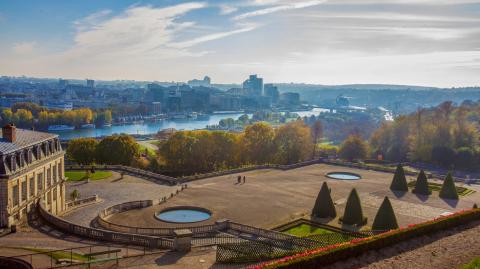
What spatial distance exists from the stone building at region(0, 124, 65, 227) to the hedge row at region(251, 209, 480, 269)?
2356cm

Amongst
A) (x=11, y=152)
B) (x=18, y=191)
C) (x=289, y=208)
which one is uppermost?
(x=11, y=152)

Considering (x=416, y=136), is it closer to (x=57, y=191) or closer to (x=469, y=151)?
(x=469, y=151)

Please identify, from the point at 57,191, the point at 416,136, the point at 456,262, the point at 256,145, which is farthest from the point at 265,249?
the point at 416,136

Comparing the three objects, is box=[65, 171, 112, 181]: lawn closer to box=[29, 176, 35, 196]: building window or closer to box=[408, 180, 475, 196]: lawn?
box=[29, 176, 35, 196]: building window

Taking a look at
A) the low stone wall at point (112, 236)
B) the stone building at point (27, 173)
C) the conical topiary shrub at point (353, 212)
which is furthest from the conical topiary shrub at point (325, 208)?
the stone building at point (27, 173)

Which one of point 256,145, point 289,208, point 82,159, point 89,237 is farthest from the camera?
point 256,145

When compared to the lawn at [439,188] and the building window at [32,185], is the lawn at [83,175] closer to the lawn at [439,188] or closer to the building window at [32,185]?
the building window at [32,185]

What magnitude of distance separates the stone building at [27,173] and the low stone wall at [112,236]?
321cm

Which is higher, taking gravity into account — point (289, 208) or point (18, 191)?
point (18, 191)

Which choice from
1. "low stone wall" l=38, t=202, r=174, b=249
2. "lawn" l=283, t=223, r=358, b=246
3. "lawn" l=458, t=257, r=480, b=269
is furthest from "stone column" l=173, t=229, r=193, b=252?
"lawn" l=458, t=257, r=480, b=269

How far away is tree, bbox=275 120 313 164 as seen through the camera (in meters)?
101

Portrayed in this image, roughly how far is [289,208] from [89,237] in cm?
2422

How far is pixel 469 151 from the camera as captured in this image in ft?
295

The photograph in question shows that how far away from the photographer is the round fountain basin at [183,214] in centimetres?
4789
